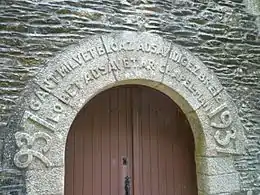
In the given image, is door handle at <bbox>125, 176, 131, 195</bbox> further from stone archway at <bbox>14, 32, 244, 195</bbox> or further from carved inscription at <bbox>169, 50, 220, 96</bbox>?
carved inscription at <bbox>169, 50, 220, 96</bbox>

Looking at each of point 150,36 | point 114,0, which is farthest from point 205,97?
point 114,0

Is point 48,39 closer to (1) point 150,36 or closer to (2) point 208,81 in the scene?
(1) point 150,36

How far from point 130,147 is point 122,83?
0.78 meters

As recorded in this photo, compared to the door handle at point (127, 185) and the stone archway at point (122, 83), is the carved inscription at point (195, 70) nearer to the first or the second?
the stone archway at point (122, 83)

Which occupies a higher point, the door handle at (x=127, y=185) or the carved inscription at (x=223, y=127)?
the carved inscription at (x=223, y=127)

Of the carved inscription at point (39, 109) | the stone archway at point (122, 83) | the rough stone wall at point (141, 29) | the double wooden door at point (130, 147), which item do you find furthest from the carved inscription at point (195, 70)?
the carved inscription at point (39, 109)

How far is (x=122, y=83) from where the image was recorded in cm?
297

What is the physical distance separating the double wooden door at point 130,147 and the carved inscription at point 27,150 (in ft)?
1.85

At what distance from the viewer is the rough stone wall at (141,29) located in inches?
103

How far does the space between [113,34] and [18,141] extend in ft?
4.28

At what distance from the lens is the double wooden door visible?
10.3 feet

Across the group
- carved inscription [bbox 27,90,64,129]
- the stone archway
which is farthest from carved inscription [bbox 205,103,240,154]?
carved inscription [bbox 27,90,64,129]

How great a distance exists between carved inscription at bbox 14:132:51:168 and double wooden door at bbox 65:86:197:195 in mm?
564

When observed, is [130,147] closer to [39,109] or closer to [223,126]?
[223,126]
